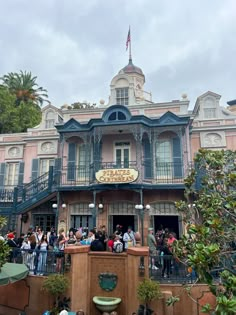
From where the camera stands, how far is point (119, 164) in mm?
15141

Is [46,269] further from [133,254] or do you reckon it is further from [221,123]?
[221,123]

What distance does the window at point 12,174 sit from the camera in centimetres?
1748

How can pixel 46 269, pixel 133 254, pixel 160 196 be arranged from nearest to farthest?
pixel 133 254 < pixel 46 269 < pixel 160 196

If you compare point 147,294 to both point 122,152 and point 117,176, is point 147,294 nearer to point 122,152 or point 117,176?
point 117,176

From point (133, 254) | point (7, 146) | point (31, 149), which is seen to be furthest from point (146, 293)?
point (7, 146)

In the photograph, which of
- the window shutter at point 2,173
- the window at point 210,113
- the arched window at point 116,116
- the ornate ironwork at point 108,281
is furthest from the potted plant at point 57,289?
the window at point 210,113

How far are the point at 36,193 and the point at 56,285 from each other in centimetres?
764

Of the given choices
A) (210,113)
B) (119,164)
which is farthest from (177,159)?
(210,113)

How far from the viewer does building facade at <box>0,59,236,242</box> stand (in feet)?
46.3

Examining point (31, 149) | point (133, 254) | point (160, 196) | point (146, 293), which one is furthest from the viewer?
point (31, 149)

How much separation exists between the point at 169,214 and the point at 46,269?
7307 mm

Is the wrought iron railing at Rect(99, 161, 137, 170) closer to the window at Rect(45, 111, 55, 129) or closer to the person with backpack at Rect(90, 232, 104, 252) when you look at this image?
the window at Rect(45, 111, 55, 129)

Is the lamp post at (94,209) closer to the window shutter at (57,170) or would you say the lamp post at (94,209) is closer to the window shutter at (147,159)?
the window shutter at (57,170)

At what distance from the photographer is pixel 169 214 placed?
560 inches
